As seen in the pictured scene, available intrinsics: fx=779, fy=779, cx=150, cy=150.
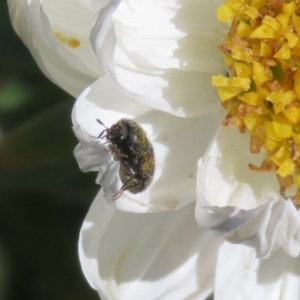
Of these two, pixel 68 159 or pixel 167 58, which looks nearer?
pixel 167 58

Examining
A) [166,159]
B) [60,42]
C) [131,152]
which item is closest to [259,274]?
[166,159]

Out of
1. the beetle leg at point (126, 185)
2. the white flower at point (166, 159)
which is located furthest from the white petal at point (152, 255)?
the beetle leg at point (126, 185)

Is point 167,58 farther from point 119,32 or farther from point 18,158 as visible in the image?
point 18,158

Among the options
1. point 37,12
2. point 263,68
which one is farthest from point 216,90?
point 37,12

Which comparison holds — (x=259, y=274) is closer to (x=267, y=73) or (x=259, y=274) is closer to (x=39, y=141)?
(x=267, y=73)

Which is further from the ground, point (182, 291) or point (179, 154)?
point (179, 154)

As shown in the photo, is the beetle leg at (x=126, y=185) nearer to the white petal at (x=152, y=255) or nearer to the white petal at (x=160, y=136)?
the white petal at (x=160, y=136)

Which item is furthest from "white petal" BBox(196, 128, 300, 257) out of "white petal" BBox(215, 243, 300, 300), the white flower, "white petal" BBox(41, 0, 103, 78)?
"white petal" BBox(41, 0, 103, 78)
